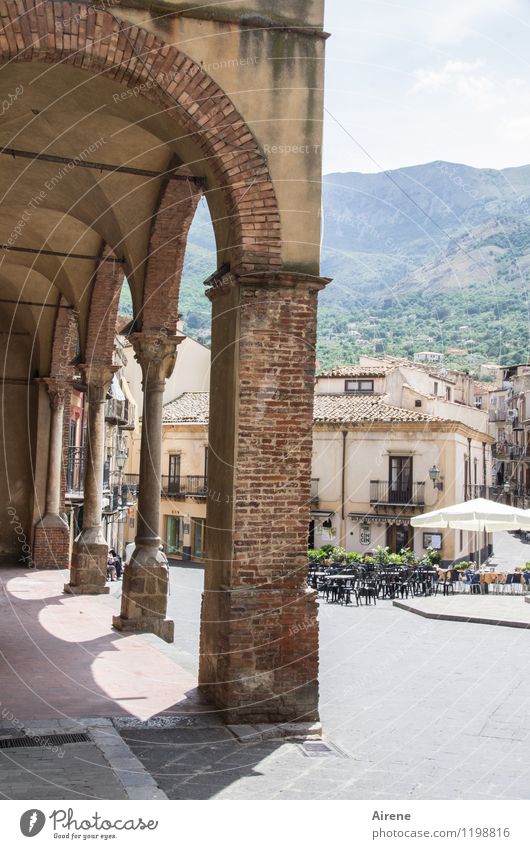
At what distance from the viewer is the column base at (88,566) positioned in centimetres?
1634

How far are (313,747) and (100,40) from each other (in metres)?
6.35

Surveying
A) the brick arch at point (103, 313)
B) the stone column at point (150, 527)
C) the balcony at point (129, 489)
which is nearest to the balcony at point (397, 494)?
the balcony at point (129, 489)

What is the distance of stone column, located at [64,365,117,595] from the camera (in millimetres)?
16375

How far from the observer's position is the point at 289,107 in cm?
849

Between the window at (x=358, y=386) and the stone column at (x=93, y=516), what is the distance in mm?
25373

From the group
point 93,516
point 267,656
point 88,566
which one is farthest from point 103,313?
point 267,656

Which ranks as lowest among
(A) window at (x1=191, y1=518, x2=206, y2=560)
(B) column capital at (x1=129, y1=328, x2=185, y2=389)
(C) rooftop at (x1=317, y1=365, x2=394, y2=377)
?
(A) window at (x1=191, y1=518, x2=206, y2=560)

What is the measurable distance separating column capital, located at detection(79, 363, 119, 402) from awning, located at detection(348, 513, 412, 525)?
73.0ft

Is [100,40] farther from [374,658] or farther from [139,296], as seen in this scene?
[374,658]

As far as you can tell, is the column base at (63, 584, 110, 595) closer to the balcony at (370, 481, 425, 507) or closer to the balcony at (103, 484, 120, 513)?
the balcony at (103, 484, 120, 513)

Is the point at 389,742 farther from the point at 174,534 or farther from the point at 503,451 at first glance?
the point at 503,451

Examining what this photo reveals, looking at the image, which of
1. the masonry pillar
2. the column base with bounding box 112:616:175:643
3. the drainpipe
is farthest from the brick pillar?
the drainpipe

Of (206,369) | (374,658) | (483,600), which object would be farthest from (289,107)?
(206,369)
